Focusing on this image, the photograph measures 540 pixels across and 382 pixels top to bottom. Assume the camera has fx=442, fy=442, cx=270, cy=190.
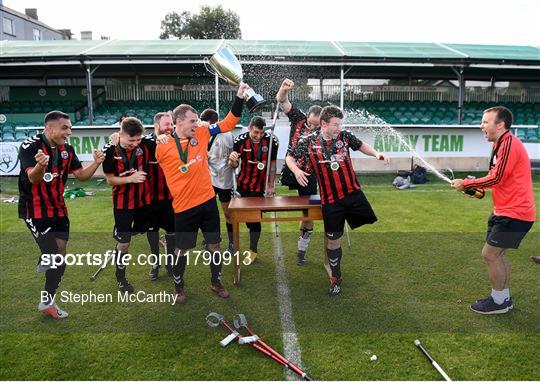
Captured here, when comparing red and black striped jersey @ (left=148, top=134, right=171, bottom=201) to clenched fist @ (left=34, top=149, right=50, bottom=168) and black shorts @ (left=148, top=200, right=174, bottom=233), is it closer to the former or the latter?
black shorts @ (left=148, top=200, right=174, bottom=233)

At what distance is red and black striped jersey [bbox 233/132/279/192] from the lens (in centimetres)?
Result: 645

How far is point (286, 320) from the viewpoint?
15.1 ft

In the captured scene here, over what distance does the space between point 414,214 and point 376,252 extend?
9.51 feet

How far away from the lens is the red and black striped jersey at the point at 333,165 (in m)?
5.19

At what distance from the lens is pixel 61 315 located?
4.73 meters

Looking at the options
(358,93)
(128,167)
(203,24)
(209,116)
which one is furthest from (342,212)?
(203,24)

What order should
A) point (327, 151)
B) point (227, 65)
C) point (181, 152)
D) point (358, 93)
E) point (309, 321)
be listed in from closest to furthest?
point (309, 321), point (227, 65), point (181, 152), point (327, 151), point (358, 93)

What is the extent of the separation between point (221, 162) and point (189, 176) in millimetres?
1990

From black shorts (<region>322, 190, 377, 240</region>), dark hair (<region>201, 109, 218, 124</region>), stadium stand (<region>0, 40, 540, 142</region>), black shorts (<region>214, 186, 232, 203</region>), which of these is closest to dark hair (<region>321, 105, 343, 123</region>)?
black shorts (<region>322, 190, 377, 240</region>)

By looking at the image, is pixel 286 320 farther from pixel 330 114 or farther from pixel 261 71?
pixel 261 71

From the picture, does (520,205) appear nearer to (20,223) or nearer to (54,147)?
(54,147)

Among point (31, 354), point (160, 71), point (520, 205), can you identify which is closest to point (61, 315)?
point (31, 354)

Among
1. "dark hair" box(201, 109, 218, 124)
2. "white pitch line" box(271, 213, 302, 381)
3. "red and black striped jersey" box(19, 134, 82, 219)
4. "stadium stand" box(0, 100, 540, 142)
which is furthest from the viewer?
"stadium stand" box(0, 100, 540, 142)

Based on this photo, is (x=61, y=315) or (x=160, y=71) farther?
(x=160, y=71)
